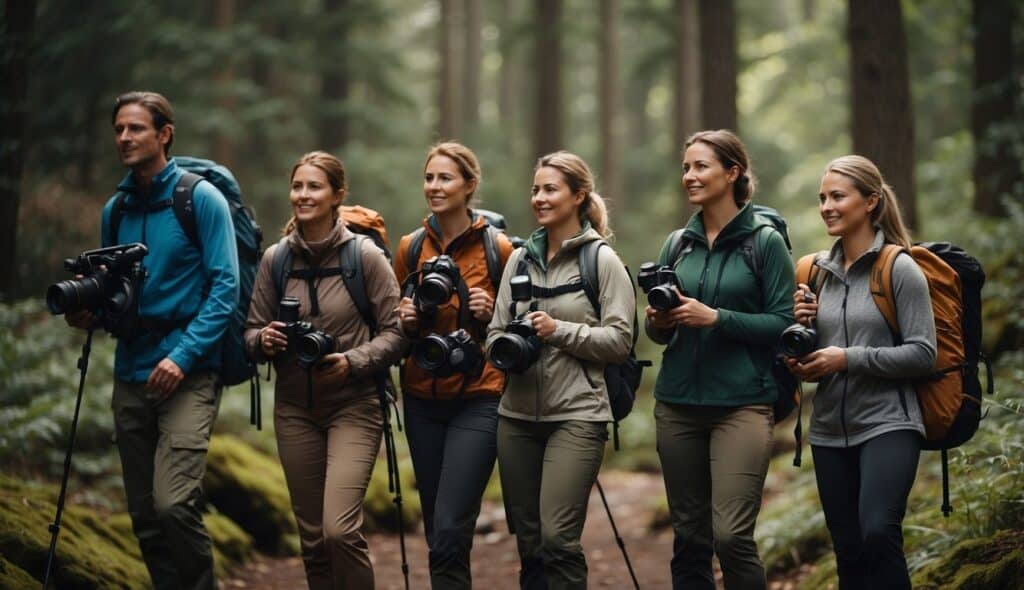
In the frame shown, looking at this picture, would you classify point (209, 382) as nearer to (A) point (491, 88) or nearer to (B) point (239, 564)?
(B) point (239, 564)

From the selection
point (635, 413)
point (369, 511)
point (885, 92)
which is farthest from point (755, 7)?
point (369, 511)

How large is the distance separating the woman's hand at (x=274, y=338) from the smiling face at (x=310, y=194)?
69 cm

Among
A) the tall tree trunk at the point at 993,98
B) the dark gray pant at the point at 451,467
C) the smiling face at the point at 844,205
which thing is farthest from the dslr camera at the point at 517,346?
the tall tree trunk at the point at 993,98

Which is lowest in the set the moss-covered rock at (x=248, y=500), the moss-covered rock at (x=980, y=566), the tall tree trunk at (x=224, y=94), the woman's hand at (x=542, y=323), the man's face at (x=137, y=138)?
the moss-covered rock at (x=248, y=500)

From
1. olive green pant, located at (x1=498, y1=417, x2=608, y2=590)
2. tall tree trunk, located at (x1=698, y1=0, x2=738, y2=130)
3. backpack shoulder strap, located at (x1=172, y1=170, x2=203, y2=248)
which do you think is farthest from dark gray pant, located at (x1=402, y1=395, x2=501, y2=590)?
tall tree trunk, located at (x1=698, y1=0, x2=738, y2=130)

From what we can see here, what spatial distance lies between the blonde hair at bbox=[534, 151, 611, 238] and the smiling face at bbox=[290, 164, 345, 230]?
4.00ft

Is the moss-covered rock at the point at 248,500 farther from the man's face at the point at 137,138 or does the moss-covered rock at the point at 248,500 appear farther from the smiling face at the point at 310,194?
the smiling face at the point at 310,194

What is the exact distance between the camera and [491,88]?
4728 centimetres

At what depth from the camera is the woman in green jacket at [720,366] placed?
16.3 feet

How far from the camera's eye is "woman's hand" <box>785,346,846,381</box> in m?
4.74

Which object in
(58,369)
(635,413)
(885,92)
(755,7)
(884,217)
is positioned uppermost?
(755,7)

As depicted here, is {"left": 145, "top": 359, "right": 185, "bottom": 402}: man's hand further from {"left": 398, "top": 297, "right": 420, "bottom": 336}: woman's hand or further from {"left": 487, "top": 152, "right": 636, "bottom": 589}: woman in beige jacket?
{"left": 487, "top": 152, "right": 636, "bottom": 589}: woman in beige jacket

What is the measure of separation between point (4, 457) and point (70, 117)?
25.9 feet

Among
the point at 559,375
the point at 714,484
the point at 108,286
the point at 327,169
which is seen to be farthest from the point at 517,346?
the point at 108,286
